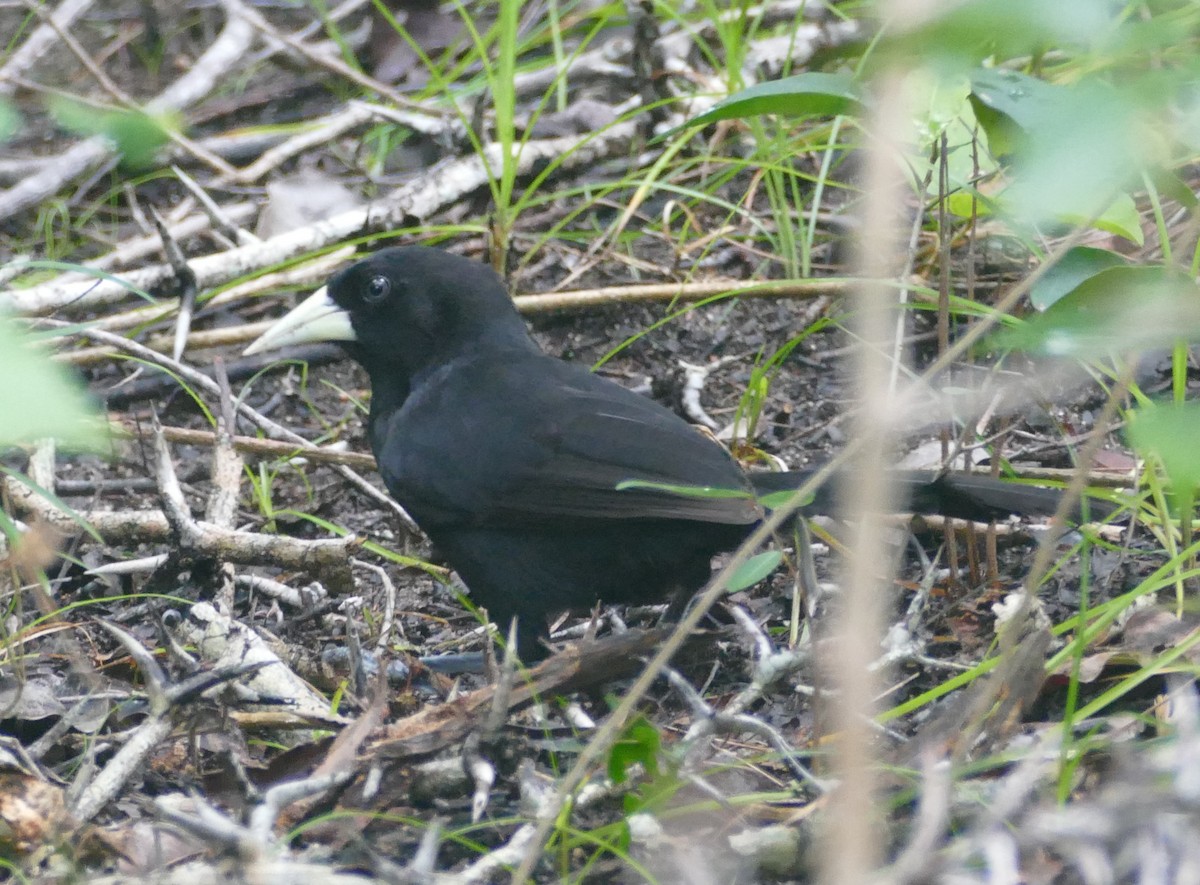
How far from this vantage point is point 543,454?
3082 millimetres

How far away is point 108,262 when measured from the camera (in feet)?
14.9

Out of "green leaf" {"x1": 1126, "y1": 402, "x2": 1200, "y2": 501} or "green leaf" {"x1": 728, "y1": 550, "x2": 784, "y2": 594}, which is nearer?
"green leaf" {"x1": 1126, "y1": 402, "x2": 1200, "y2": 501}

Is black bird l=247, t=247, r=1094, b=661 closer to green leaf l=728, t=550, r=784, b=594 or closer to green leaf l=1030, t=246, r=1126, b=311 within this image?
green leaf l=1030, t=246, r=1126, b=311

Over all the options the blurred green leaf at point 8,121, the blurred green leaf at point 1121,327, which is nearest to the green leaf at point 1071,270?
the blurred green leaf at point 1121,327

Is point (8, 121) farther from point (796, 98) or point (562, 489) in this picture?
point (562, 489)

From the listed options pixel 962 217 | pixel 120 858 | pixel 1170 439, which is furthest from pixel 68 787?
pixel 962 217

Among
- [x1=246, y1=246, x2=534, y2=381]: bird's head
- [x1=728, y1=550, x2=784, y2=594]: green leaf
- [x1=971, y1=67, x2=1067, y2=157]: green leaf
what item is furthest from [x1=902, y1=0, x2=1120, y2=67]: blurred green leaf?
[x1=246, y1=246, x2=534, y2=381]: bird's head

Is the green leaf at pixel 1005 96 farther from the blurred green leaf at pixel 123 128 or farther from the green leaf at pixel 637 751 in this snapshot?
the blurred green leaf at pixel 123 128

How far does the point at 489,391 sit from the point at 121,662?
105 centimetres

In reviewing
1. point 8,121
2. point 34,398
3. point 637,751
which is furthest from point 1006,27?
point 637,751

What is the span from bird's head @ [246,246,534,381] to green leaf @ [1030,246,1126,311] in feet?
4.53

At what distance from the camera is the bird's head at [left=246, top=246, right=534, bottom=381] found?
3.57 metres

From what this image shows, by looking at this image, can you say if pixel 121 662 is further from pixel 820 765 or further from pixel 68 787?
pixel 820 765

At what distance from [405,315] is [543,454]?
73cm
